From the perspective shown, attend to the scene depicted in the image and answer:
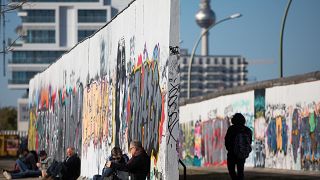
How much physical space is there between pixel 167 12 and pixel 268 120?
52.0 ft

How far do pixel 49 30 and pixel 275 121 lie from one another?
93783 millimetres

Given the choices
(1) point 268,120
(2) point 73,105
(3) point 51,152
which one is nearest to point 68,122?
(2) point 73,105

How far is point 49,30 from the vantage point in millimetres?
120750

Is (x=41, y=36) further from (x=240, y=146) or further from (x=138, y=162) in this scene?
(x=138, y=162)

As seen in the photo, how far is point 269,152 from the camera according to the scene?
29.8 meters

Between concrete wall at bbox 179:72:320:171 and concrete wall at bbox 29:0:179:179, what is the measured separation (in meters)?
6.70

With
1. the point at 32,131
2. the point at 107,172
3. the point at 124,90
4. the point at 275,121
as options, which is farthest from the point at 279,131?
the point at 32,131

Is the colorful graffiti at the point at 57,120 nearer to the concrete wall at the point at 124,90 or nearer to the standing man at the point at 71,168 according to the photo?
the concrete wall at the point at 124,90

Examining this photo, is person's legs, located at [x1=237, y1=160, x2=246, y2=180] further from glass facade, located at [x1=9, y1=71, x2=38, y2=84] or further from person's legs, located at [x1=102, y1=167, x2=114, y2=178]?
glass facade, located at [x1=9, y1=71, x2=38, y2=84]

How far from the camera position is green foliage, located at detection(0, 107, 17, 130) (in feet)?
422

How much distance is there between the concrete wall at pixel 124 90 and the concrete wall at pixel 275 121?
6.70 meters

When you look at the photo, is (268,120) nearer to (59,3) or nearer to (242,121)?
(242,121)

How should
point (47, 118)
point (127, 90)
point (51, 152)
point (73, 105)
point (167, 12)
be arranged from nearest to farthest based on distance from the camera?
point (167, 12)
point (127, 90)
point (73, 105)
point (51, 152)
point (47, 118)

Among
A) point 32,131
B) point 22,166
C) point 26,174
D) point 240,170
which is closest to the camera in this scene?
point 240,170
